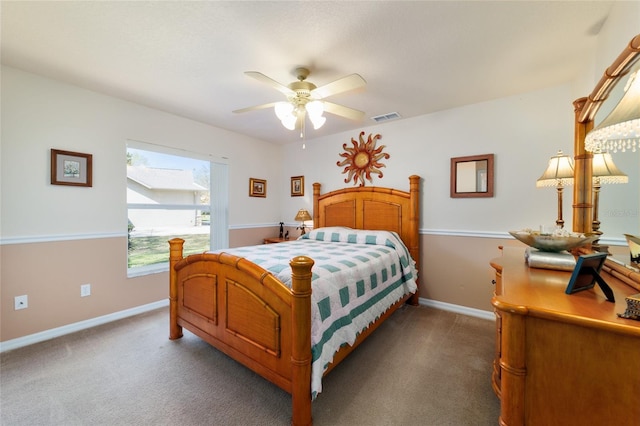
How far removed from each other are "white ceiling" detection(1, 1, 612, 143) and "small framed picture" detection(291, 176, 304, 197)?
1.88 meters

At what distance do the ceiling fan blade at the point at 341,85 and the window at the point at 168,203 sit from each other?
2321 mm

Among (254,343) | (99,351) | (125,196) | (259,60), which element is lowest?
(99,351)

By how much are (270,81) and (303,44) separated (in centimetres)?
37

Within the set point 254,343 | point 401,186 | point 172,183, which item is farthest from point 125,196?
point 401,186

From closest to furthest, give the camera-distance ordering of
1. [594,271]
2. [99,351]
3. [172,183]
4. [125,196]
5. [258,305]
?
[594,271] < [258,305] < [99,351] < [125,196] < [172,183]

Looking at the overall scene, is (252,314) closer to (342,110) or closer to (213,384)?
(213,384)

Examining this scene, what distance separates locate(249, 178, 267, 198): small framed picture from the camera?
4.32 meters

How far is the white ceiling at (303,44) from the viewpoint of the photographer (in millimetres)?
1570

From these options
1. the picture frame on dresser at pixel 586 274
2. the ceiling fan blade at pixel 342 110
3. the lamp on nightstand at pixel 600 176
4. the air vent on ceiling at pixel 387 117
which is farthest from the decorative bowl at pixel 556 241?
the air vent on ceiling at pixel 387 117

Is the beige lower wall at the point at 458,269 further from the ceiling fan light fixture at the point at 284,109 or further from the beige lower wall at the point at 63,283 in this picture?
the beige lower wall at the point at 63,283

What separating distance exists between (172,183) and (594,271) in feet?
12.9

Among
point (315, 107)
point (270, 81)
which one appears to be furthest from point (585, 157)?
point (270, 81)

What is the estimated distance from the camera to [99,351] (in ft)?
7.23

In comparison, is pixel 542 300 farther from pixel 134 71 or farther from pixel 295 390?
pixel 134 71
